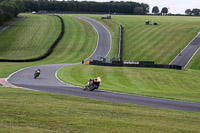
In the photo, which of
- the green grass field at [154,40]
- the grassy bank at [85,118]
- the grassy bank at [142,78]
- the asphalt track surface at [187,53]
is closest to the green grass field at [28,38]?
the green grass field at [154,40]

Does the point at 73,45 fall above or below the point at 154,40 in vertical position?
below

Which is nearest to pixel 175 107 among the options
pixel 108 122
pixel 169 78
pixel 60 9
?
pixel 108 122

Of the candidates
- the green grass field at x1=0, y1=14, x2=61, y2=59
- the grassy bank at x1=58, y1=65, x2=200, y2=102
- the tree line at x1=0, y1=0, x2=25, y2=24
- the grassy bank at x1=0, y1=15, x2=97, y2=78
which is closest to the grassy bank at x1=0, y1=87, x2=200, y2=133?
the grassy bank at x1=58, y1=65, x2=200, y2=102

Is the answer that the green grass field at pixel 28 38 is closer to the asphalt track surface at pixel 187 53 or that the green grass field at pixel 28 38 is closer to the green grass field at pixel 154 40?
the green grass field at pixel 154 40

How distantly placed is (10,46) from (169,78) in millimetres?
49987

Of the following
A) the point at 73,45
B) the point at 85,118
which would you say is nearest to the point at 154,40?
the point at 73,45

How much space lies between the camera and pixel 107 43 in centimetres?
8838

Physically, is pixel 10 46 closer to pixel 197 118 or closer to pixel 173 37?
pixel 173 37

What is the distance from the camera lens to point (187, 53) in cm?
7388

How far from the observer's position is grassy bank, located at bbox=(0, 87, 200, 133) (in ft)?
43.5

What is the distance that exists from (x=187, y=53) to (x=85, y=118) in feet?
204

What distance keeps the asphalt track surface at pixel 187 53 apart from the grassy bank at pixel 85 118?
159 ft

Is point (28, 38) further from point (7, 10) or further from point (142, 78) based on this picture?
point (142, 78)

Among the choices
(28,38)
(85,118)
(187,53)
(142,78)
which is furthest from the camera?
(28,38)
